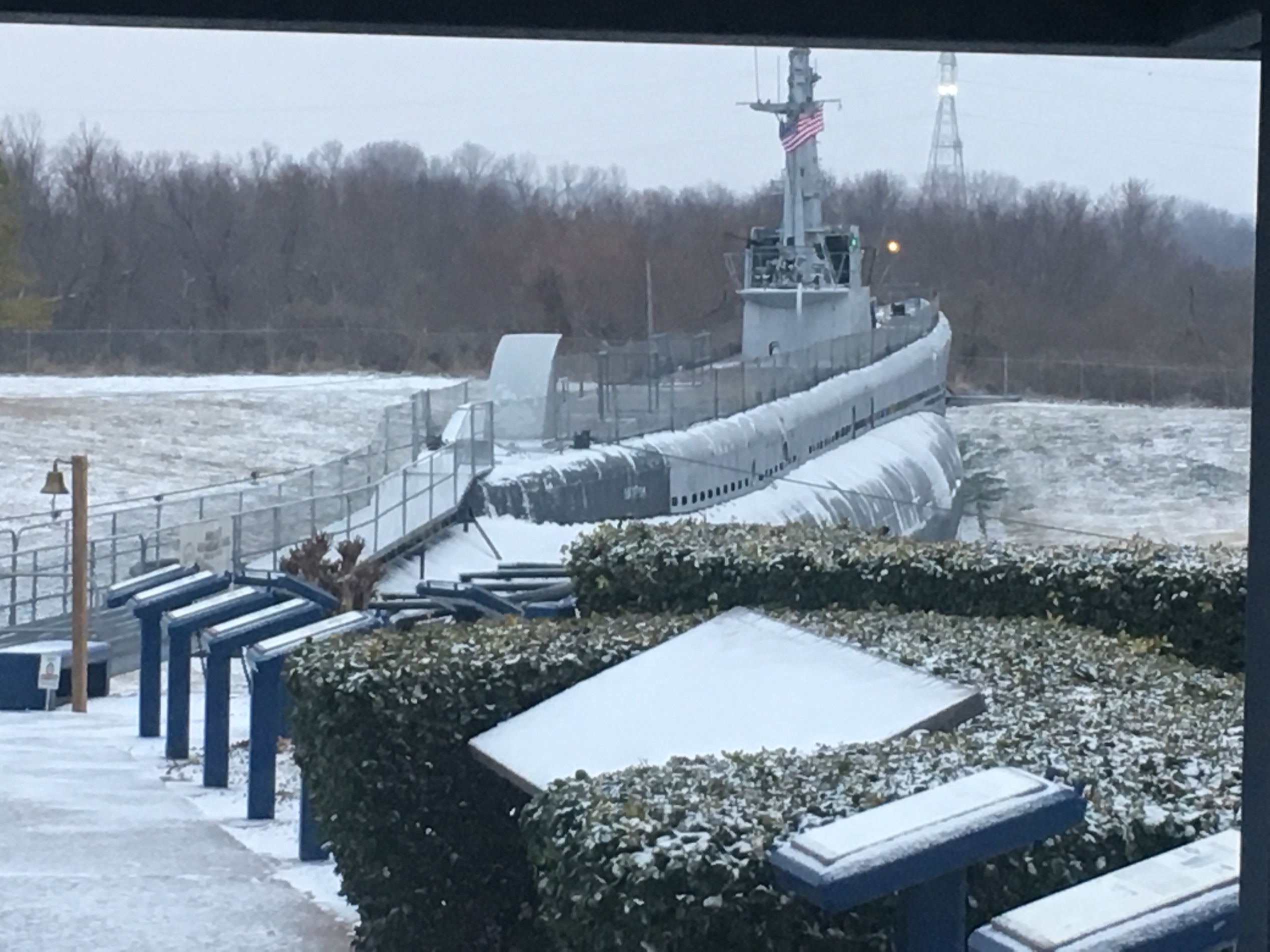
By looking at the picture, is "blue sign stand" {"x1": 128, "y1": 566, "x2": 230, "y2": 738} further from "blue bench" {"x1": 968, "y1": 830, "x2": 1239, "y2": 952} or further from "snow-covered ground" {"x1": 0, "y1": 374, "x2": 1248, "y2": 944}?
"snow-covered ground" {"x1": 0, "y1": 374, "x2": 1248, "y2": 944}

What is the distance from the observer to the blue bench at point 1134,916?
1.70 meters

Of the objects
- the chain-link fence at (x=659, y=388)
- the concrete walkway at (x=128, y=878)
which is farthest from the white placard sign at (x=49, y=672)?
the chain-link fence at (x=659, y=388)

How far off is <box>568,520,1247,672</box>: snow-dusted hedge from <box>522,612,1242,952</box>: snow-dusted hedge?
9.41 ft

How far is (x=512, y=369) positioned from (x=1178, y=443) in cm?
2565

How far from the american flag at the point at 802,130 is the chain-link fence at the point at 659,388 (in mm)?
6452

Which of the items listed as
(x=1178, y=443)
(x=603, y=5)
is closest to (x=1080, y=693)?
(x=603, y=5)

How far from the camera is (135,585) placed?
9.32 m

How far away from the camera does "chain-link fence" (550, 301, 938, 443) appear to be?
22.4 m

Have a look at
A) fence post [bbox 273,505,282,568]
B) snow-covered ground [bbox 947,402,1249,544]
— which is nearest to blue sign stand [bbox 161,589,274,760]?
fence post [bbox 273,505,282,568]

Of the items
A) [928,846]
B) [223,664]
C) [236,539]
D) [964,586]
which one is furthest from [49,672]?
[928,846]

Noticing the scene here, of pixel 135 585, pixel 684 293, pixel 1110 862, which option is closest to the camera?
pixel 1110 862

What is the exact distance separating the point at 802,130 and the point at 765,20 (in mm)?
31800

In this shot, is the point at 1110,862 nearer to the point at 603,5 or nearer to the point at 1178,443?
the point at 603,5

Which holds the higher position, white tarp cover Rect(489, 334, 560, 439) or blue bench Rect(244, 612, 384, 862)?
white tarp cover Rect(489, 334, 560, 439)
